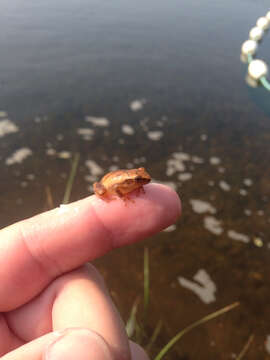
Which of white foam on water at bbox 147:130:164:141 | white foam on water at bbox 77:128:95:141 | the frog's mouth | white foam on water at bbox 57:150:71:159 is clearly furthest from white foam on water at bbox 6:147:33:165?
the frog's mouth

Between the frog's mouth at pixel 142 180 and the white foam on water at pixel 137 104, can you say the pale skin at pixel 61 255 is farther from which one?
the white foam on water at pixel 137 104

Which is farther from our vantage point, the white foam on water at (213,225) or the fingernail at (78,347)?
the white foam on water at (213,225)

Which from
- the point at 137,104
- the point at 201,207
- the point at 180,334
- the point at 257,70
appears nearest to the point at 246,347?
the point at 180,334

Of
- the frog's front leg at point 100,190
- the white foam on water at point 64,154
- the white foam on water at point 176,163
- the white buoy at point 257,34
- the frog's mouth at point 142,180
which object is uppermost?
the white buoy at point 257,34

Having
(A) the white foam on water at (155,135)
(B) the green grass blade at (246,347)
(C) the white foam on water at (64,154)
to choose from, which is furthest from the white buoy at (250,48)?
(B) the green grass blade at (246,347)

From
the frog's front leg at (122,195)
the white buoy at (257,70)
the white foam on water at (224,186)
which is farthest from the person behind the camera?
the white buoy at (257,70)

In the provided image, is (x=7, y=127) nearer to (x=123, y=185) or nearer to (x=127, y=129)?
(x=127, y=129)

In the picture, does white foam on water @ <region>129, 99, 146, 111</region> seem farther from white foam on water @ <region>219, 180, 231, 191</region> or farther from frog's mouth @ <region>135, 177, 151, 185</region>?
frog's mouth @ <region>135, 177, 151, 185</region>
